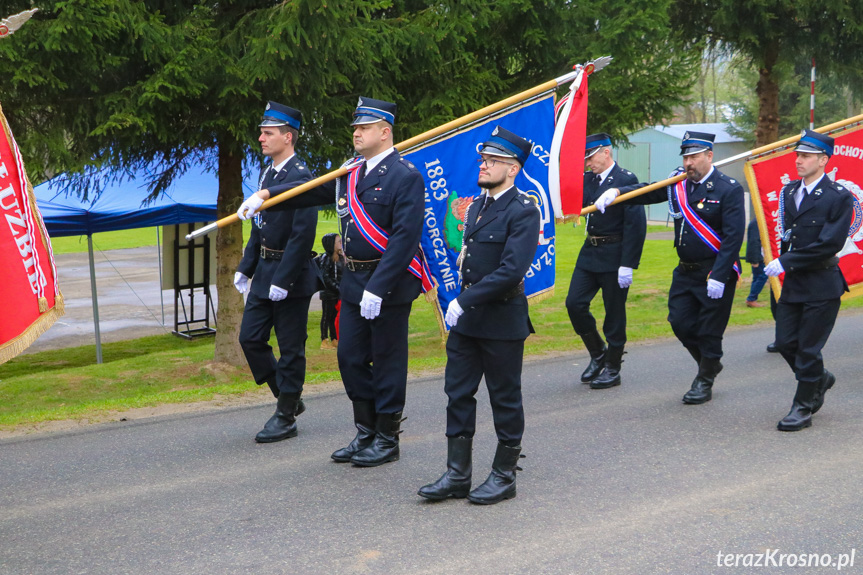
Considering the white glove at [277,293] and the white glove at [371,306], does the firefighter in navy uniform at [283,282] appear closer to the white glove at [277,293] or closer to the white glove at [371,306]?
the white glove at [277,293]

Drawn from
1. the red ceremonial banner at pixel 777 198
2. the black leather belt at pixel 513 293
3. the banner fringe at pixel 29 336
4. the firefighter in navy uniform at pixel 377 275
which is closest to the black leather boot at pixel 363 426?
the firefighter in navy uniform at pixel 377 275

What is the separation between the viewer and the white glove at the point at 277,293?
5.68 m

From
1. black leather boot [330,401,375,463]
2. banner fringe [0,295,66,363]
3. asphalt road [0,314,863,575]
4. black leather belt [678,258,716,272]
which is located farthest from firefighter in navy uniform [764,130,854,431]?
banner fringe [0,295,66,363]

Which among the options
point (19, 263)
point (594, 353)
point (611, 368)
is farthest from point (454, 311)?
point (594, 353)

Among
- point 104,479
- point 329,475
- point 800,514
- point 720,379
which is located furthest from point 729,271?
point 104,479

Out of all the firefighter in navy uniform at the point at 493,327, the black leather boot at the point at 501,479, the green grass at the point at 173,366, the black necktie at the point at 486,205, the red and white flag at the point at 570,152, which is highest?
the red and white flag at the point at 570,152

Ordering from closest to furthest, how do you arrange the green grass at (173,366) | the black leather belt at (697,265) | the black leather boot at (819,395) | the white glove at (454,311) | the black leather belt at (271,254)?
the white glove at (454,311)
the black leather belt at (271,254)
the black leather boot at (819,395)
the black leather belt at (697,265)
the green grass at (173,366)

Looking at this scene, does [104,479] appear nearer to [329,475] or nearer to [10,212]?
[329,475]

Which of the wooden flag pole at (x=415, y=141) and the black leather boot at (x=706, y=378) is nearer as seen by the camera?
the wooden flag pole at (x=415, y=141)

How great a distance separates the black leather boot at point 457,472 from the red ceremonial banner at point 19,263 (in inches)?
80.1

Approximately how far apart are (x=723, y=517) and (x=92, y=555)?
292 centimetres

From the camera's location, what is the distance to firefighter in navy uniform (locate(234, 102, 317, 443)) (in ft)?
18.9

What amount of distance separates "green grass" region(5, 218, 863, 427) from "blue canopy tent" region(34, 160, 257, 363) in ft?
3.70

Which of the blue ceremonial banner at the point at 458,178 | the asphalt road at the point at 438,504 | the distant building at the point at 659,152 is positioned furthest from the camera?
the distant building at the point at 659,152
